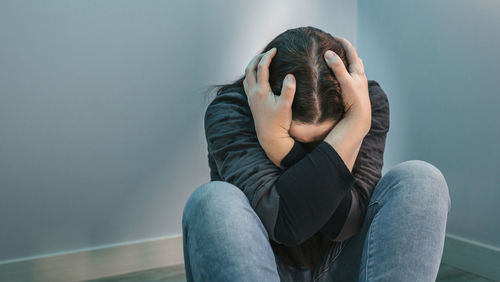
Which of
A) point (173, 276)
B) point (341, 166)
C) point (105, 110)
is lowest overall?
point (173, 276)

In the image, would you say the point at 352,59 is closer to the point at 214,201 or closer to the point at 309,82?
the point at 309,82

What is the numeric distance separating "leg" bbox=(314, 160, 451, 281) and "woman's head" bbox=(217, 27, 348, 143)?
16cm

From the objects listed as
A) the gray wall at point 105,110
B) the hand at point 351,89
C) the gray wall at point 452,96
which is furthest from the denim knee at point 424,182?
the gray wall at point 105,110

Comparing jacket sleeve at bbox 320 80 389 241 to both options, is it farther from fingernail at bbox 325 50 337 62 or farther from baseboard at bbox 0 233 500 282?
baseboard at bbox 0 233 500 282

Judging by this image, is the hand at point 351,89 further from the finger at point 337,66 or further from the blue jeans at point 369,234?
the blue jeans at point 369,234

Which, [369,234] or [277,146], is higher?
[277,146]

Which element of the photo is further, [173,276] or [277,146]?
[173,276]

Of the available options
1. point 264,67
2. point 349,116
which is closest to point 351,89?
point 349,116

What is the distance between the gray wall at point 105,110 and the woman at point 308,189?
586mm

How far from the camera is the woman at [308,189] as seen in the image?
2.27 feet

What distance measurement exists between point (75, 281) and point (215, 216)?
933 mm

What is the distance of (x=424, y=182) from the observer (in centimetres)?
76

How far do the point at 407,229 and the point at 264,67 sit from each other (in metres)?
0.36

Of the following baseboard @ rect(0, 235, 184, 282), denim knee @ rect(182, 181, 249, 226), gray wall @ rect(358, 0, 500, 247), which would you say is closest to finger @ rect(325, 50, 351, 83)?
denim knee @ rect(182, 181, 249, 226)
